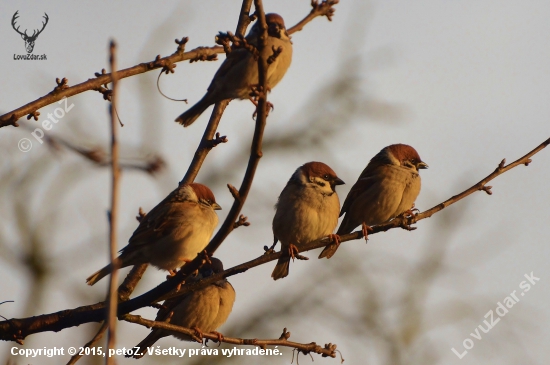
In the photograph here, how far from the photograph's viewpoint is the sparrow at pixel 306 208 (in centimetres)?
511

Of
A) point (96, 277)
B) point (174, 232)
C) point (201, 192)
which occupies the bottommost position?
point (96, 277)

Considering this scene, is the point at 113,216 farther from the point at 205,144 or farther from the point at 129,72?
the point at 205,144

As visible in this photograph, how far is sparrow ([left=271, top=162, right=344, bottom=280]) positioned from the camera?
5.11 metres

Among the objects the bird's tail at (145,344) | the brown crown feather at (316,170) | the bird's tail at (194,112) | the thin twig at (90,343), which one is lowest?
the thin twig at (90,343)

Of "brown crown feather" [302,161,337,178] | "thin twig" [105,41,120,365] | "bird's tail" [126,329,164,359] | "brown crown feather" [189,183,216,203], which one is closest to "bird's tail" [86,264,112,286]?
"brown crown feather" [189,183,216,203]

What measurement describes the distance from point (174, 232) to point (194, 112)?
0.90 meters

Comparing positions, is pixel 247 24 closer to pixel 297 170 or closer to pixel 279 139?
pixel 297 170

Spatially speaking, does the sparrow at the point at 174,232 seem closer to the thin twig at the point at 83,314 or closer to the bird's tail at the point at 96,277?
the bird's tail at the point at 96,277

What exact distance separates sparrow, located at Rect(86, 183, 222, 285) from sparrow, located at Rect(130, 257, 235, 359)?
0.86m

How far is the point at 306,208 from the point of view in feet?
16.9

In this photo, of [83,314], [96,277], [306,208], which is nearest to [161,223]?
[96,277]

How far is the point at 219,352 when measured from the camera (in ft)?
21.3

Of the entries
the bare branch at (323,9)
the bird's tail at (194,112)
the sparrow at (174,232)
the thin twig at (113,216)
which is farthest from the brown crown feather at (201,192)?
the thin twig at (113,216)

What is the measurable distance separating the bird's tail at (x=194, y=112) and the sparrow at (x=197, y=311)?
1.39m
